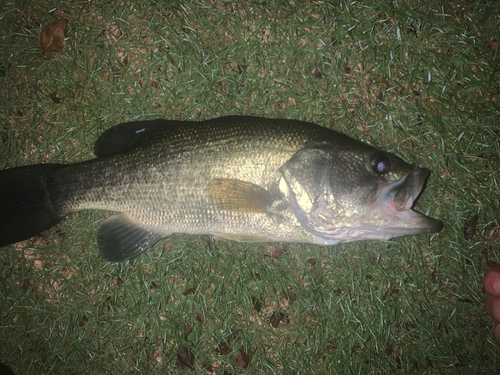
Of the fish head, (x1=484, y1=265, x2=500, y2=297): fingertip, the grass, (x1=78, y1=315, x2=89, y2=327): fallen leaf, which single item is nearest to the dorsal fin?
the grass

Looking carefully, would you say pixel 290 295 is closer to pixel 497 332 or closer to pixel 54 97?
pixel 497 332

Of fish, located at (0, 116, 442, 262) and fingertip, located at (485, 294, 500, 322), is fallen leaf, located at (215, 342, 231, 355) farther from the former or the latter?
fingertip, located at (485, 294, 500, 322)

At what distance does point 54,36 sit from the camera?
315 centimetres

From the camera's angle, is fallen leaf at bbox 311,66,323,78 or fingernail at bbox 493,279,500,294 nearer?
fingernail at bbox 493,279,500,294

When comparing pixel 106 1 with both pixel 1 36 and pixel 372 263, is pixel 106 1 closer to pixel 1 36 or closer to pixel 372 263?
pixel 1 36

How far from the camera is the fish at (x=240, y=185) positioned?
7.29 feet

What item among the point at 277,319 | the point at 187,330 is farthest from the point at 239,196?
the point at 187,330

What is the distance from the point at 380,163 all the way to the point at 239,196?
3.52 feet

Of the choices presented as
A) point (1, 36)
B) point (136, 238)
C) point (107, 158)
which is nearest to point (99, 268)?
point (136, 238)

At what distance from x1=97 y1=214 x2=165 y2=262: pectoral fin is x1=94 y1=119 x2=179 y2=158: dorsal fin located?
600mm

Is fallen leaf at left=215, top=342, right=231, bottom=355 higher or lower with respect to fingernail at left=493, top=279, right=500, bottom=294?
lower

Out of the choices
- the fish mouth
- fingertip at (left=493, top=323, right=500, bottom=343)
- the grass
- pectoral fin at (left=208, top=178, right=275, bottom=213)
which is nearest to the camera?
the fish mouth

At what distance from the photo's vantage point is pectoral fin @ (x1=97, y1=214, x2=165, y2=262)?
106 inches

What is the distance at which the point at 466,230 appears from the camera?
290cm
